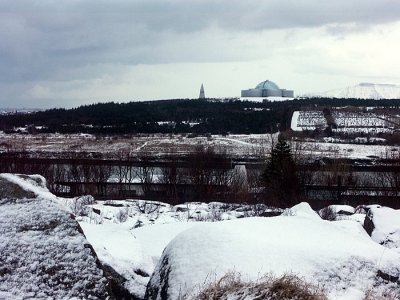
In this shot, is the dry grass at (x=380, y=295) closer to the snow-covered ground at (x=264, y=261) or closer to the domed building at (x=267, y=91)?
the snow-covered ground at (x=264, y=261)

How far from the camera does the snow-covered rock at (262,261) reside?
462cm

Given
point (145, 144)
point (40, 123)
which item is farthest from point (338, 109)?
point (40, 123)

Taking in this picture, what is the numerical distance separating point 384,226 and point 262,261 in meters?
5.94

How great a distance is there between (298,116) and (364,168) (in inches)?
1661

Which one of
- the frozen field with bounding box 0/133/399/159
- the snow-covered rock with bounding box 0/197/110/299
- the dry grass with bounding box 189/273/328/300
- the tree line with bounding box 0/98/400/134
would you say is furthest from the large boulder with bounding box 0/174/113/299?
the tree line with bounding box 0/98/400/134

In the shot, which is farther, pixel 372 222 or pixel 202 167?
pixel 202 167

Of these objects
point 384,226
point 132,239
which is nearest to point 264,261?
point 132,239

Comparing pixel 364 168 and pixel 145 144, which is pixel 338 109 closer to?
pixel 145 144

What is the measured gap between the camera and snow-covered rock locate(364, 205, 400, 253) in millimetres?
9011

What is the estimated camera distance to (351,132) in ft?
237

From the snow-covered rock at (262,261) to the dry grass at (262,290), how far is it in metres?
0.31

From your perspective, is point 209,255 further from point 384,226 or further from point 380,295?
point 384,226

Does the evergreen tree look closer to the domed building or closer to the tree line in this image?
the tree line

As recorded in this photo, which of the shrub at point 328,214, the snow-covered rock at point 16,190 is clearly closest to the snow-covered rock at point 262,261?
the snow-covered rock at point 16,190
